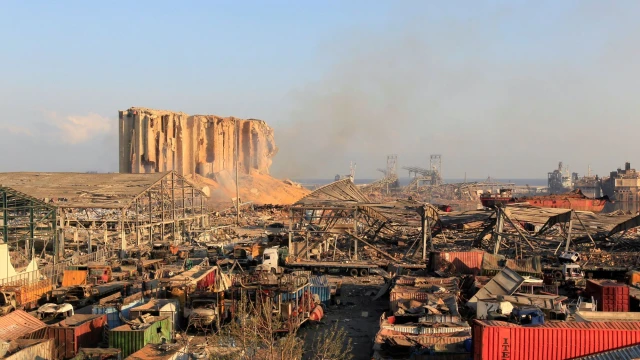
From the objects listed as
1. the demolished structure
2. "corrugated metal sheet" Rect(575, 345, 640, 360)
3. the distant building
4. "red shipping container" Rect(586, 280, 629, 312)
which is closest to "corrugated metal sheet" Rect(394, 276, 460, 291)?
"red shipping container" Rect(586, 280, 629, 312)

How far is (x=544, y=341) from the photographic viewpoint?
12.4 metres

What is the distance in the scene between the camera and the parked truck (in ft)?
62.1

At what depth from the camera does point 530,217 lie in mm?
31719

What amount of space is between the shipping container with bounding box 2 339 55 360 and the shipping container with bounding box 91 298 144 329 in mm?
2513

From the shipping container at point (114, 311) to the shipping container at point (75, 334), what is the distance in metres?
0.69

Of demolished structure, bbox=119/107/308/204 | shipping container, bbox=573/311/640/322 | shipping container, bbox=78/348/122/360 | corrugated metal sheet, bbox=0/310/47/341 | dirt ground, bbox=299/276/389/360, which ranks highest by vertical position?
demolished structure, bbox=119/107/308/204

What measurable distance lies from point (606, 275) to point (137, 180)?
26760 mm

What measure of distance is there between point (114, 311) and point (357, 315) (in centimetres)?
753

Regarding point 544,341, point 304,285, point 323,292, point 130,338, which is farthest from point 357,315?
point 544,341

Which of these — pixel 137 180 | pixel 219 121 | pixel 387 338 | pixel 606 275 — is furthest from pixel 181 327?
pixel 219 121

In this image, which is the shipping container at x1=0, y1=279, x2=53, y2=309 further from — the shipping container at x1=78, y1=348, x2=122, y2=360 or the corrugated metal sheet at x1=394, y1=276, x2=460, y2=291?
the corrugated metal sheet at x1=394, y1=276, x2=460, y2=291

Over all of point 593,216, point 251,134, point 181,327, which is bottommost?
point 181,327

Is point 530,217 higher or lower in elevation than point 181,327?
higher

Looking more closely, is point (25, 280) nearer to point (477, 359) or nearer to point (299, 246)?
point (299, 246)
